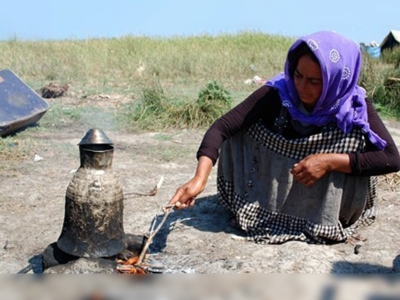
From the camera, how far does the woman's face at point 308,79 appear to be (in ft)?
10.2

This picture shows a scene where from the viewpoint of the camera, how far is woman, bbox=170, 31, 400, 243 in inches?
125

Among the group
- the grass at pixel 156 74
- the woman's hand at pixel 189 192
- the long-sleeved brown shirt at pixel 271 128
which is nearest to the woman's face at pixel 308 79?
the long-sleeved brown shirt at pixel 271 128

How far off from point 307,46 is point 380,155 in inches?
29.2

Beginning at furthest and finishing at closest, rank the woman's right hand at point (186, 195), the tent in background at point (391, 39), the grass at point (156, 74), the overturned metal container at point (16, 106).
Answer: the tent in background at point (391, 39), the grass at point (156, 74), the overturned metal container at point (16, 106), the woman's right hand at point (186, 195)

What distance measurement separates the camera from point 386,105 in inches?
367

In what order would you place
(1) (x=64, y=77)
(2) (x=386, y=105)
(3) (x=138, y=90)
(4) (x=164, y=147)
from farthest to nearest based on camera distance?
(1) (x=64, y=77), (3) (x=138, y=90), (2) (x=386, y=105), (4) (x=164, y=147)

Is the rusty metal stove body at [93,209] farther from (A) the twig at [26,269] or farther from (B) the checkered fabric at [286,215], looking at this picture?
(B) the checkered fabric at [286,215]

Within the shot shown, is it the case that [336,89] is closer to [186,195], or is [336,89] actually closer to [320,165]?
[320,165]

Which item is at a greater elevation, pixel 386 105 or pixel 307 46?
pixel 307 46

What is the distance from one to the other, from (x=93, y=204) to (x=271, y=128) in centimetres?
123

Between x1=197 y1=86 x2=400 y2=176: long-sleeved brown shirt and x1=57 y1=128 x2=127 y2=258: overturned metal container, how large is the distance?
0.62 m

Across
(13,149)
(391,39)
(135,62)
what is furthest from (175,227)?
(391,39)

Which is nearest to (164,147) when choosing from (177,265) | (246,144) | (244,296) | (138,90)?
(246,144)

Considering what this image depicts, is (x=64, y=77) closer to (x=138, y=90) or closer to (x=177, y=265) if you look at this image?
(x=138, y=90)
